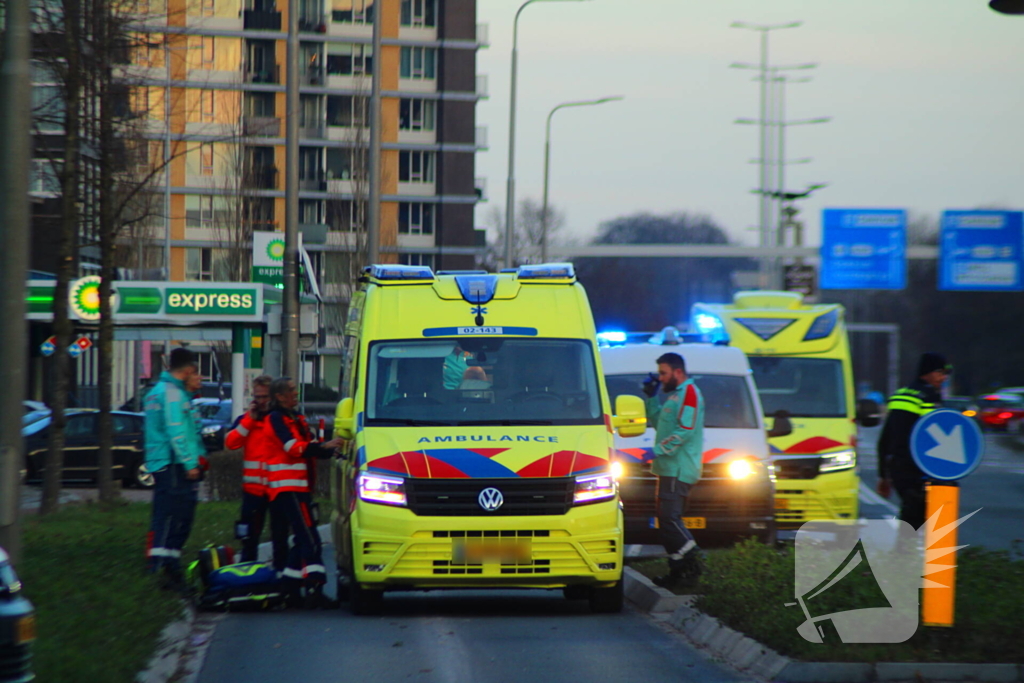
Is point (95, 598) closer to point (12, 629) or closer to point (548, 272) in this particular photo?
point (12, 629)

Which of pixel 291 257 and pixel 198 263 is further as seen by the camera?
pixel 198 263

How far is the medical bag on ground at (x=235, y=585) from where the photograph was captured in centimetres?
1012

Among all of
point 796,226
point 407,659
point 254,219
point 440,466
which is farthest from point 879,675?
point 254,219

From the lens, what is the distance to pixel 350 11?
73.9 meters

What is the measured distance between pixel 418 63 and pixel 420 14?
2605 mm

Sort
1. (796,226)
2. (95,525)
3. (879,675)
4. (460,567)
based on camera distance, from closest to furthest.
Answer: (879,675) → (460,567) → (95,525) → (796,226)

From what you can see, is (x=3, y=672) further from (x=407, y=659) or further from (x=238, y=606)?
(x=238, y=606)

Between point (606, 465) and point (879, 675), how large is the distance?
3.04 m

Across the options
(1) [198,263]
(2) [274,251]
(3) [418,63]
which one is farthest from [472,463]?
(1) [198,263]

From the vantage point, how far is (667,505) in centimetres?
1082

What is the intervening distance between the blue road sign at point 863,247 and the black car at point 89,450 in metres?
20.2

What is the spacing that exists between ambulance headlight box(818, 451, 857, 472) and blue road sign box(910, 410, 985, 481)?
303 inches

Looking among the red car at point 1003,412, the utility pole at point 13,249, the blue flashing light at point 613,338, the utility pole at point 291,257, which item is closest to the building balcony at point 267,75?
the red car at point 1003,412

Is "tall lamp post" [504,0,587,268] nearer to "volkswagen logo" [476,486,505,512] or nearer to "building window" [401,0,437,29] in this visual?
"volkswagen logo" [476,486,505,512]
